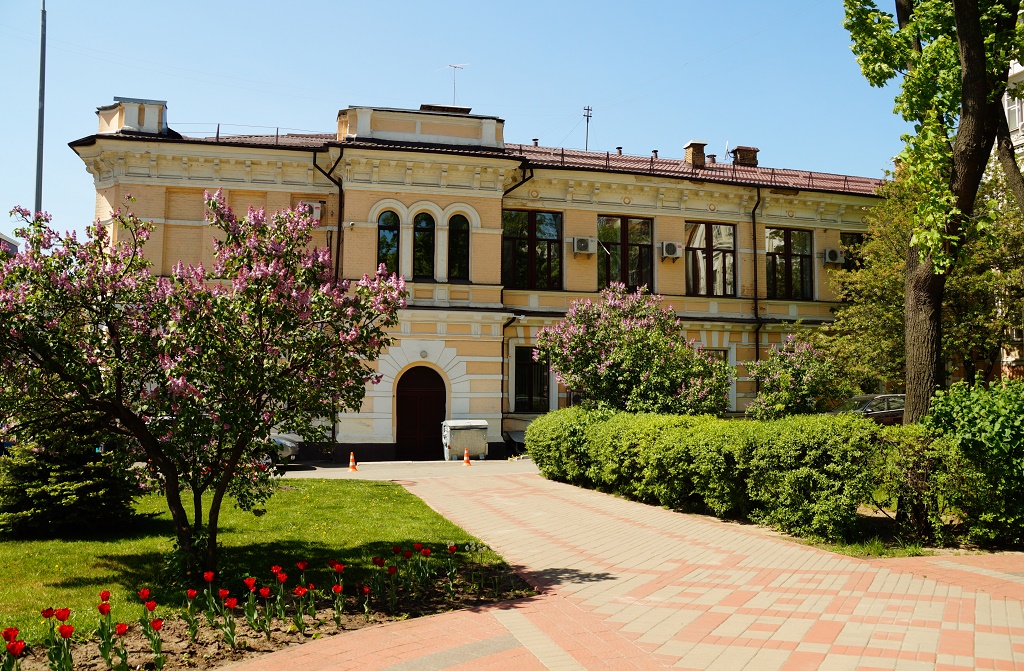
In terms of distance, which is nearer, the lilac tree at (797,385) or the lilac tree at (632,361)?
the lilac tree at (797,385)

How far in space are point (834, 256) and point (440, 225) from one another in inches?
570

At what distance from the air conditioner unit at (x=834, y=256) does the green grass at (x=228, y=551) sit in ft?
65.6

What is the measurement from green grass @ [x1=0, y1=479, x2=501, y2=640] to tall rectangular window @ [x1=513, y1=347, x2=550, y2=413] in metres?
11.3

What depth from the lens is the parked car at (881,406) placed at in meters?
20.6

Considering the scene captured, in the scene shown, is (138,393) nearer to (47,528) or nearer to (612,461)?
Answer: (47,528)

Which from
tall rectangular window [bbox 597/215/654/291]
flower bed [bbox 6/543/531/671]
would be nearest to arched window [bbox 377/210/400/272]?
tall rectangular window [bbox 597/215/654/291]

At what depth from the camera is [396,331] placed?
22.2 meters

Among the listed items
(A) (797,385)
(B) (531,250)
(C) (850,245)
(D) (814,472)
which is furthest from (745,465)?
(C) (850,245)

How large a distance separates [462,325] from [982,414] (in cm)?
1531

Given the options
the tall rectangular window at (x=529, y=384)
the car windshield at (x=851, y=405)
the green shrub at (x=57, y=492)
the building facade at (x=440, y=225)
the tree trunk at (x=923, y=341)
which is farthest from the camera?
the tall rectangular window at (x=529, y=384)

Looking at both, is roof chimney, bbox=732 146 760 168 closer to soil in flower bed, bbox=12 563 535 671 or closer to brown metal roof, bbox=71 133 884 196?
brown metal roof, bbox=71 133 884 196

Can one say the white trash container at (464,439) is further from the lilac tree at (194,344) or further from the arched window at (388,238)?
the lilac tree at (194,344)

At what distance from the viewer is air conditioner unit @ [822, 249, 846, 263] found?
27.3 metres

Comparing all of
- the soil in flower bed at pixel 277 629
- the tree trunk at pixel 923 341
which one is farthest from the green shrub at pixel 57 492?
the tree trunk at pixel 923 341
